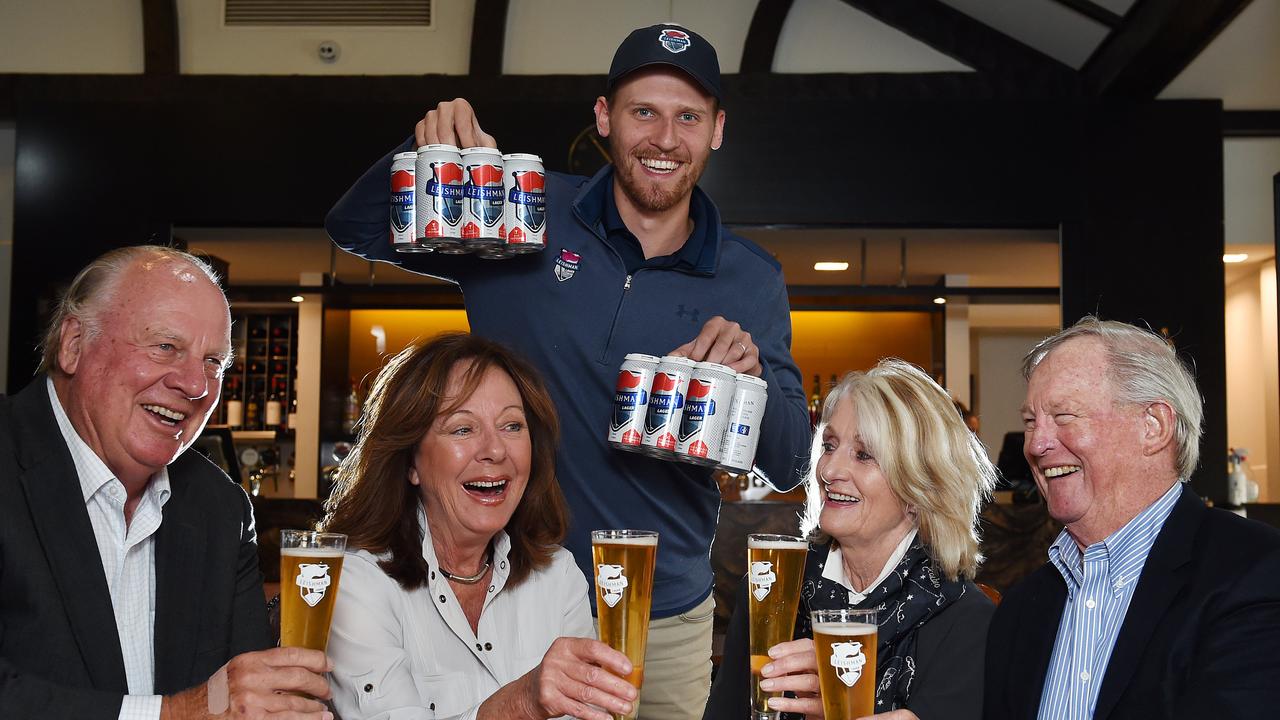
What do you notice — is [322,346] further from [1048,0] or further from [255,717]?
[255,717]

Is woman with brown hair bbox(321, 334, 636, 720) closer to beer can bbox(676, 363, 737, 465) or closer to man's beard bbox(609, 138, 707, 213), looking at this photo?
beer can bbox(676, 363, 737, 465)

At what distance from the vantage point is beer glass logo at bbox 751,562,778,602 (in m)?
1.37

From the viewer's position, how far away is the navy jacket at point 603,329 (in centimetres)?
215

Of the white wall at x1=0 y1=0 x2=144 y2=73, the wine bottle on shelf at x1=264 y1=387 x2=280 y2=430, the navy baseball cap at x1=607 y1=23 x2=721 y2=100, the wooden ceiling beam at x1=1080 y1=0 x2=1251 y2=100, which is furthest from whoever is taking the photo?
the wine bottle on shelf at x1=264 y1=387 x2=280 y2=430

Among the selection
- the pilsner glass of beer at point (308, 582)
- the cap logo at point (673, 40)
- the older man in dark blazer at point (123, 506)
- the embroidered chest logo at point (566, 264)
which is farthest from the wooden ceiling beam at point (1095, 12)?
the pilsner glass of beer at point (308, 582)

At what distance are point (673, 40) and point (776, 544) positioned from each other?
1131 millimetres

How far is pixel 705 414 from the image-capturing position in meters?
1.80

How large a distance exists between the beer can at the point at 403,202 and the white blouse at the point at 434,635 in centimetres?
50

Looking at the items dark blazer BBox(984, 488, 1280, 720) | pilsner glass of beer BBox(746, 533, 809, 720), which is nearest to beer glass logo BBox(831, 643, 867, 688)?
pilsner glass of beer BBox(746, 533, 809, 720)

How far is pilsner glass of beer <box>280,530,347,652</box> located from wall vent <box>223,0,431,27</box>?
241 inches

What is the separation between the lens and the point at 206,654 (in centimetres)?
177

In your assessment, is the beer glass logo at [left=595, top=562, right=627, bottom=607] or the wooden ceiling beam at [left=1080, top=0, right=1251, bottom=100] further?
the wooden ceiling beam at [left=1080, top=0, right=1251, bottom=100]

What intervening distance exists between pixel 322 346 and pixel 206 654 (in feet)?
22.7

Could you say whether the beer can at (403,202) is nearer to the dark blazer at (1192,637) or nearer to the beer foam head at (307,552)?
the beer foam head at (307,552)
